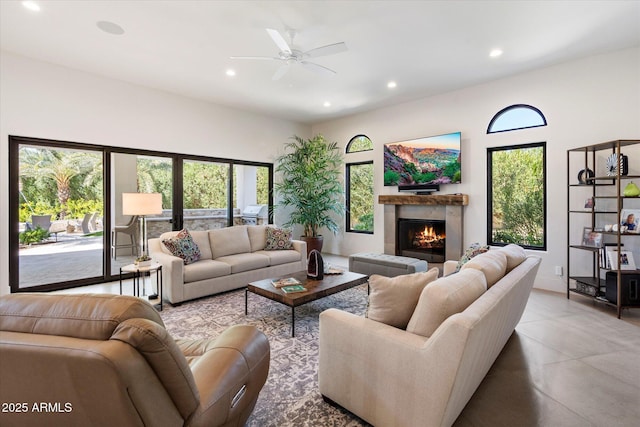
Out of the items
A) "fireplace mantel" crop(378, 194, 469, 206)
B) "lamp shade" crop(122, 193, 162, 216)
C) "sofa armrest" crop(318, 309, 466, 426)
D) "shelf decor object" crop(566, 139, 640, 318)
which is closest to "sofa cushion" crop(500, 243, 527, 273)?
"sofa armrest" crop(318, 309, 466, 426)

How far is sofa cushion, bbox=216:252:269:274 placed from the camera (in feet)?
14.2

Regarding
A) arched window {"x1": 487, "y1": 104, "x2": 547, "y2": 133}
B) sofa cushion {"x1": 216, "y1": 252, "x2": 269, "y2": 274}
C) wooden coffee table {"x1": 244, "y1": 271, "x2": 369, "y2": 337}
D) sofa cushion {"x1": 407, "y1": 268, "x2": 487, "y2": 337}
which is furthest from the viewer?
arched window {"x1": 487, "y1": 104, "x2": 547, "y2": 133}

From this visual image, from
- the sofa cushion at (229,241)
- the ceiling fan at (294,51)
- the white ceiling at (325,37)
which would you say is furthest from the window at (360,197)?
the ceiling fan at (294,51)

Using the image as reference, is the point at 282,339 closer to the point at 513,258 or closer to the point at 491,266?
the point at 491,266

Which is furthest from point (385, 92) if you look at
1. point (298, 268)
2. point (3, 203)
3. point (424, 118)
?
point (3, 203)

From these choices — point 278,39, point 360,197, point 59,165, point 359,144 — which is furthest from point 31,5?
point 360,197

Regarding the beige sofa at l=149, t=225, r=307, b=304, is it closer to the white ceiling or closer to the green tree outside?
the white ceiling

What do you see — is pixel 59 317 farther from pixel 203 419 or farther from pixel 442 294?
pixel 442 294

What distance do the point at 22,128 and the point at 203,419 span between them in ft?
16.1

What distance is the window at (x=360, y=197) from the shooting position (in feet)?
21.7

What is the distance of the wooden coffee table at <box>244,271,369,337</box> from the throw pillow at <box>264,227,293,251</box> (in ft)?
5.03

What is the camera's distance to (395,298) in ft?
5.84

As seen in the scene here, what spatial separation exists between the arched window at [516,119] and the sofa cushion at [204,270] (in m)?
4.59

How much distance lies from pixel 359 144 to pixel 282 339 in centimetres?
492
